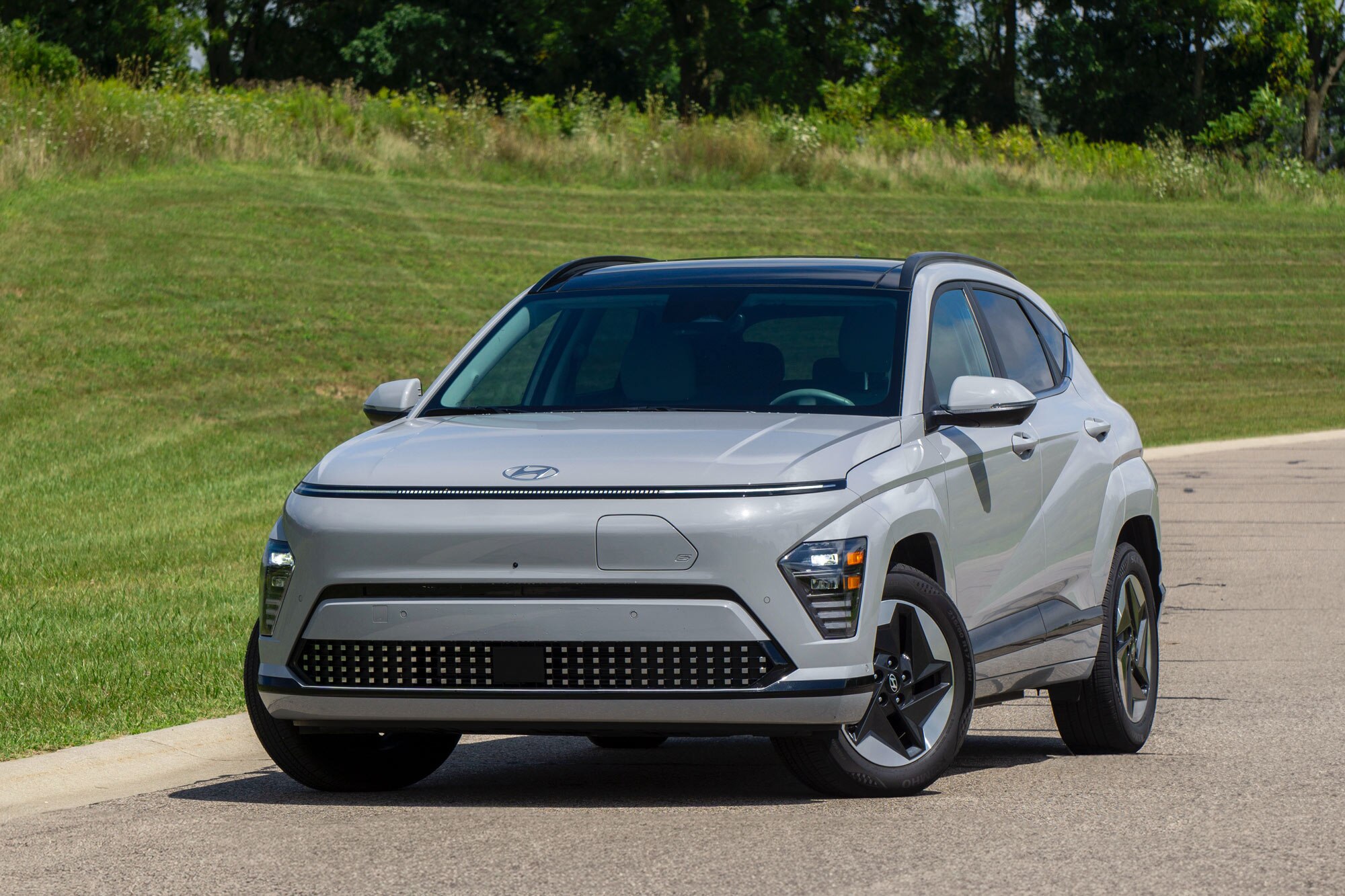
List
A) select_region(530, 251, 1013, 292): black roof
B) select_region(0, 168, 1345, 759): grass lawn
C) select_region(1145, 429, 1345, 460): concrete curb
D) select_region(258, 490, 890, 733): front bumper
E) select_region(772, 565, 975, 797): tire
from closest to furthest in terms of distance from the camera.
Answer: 1. select_region(258, 490, 890, 733): front bumper
2. select_region(772, 565, 975, 797): tire
3. select_region(530, 251, 1013, 292): black roof
4. select_region(0, 168, 1345, 759): grass lawn
5. select_region(1145, 429, 1345, 460): concrete curb

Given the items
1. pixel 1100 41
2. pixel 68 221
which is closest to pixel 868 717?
pixel 68 221

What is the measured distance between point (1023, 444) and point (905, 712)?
1398mm

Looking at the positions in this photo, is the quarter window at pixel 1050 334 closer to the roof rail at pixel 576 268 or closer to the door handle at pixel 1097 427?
the door handle at pixel 1097 427

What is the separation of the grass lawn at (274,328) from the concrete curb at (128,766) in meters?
0.21

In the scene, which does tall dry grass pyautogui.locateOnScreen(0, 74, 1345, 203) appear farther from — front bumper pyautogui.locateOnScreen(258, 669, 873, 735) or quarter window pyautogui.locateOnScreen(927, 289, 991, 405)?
front bumper pyautogui.locateOnScreen(258, 669, 873, 735)

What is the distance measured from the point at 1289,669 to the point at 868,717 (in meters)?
4.35

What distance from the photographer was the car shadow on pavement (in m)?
6.63

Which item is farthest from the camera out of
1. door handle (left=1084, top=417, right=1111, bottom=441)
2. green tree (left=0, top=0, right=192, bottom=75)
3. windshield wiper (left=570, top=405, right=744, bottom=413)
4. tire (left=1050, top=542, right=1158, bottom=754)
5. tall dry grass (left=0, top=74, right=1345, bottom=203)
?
green tree (left=0, top=0, right=192, bottom=75)

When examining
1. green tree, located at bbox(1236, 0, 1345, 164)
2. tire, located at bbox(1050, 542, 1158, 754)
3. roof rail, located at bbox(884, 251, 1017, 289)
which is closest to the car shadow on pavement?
tire, located at bbox(1050, 542, 1158, 754)

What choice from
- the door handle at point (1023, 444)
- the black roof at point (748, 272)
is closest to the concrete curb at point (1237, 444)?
the black roof at point (748, 272)

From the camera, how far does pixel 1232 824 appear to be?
6062 mm

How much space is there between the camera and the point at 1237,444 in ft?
76.4

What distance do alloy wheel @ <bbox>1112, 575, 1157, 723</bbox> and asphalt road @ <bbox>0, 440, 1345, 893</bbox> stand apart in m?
0.25

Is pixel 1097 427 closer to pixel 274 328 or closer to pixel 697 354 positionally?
pixel 697 354
